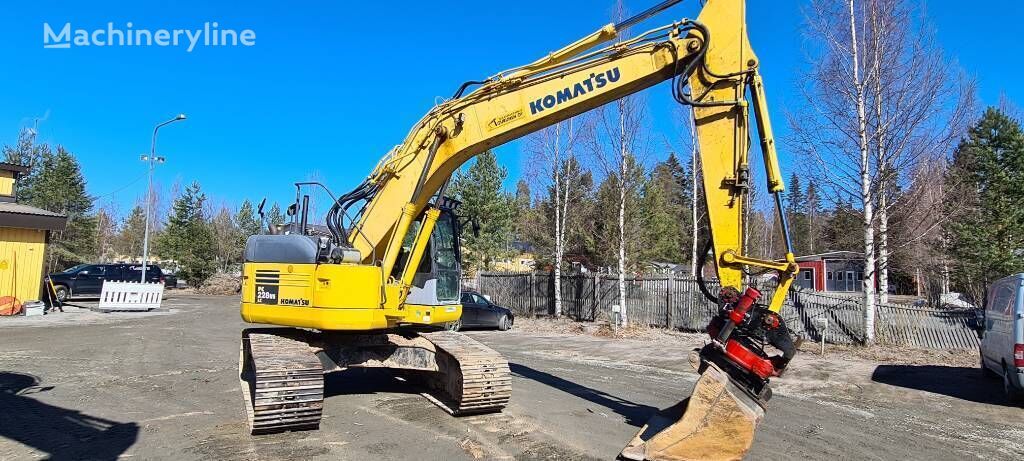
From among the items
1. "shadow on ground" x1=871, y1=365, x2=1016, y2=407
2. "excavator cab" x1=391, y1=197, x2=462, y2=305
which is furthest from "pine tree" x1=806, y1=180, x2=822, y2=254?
"excavator cab" x1=391, y1=197, x2=462, y2=305

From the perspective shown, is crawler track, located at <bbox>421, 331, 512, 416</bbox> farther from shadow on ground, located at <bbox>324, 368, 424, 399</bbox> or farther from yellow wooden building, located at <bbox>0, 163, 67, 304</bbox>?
yellow wooden building, located at <bbox>0, 163, 67, 304</bbox>

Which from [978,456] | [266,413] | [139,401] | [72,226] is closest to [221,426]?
[266,413]

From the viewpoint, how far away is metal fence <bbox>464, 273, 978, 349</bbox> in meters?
15.1

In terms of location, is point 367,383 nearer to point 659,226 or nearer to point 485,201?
point 485,201

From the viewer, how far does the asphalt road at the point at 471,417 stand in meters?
6.11

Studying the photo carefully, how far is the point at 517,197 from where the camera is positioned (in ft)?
140

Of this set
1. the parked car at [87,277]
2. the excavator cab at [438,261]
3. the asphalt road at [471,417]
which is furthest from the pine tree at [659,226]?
the parked car at [87,277]

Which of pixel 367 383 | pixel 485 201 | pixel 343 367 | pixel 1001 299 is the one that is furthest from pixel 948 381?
pixel 485 201

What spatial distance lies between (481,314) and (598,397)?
12168 mm

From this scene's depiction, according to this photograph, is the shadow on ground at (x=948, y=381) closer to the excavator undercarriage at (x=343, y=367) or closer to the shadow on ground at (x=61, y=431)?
the excavator undercarriage at (x=343, y=367)

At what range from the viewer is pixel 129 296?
2525cm

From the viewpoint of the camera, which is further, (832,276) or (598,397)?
(832,276)

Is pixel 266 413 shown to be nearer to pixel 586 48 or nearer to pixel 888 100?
pixel 586 48

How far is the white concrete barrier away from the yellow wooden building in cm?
259
